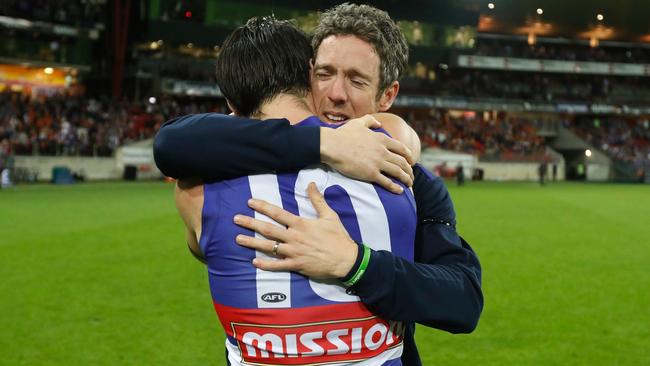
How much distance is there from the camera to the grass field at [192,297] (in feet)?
19.7

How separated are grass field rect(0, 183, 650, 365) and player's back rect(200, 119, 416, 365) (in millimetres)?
4054

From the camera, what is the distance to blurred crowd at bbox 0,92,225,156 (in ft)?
113

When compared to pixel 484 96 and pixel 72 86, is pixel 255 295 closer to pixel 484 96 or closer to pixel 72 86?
pixel 72 86

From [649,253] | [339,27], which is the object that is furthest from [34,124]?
[339,27]

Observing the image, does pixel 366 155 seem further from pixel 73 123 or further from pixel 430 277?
pixel 73 123

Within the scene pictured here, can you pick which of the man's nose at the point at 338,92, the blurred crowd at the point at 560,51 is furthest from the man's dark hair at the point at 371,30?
the blurred crowd at the point at 560,51

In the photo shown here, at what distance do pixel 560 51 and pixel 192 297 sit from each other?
211 feet

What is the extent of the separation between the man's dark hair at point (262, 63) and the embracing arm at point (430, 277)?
553 millimetres

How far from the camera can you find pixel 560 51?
65.1 m

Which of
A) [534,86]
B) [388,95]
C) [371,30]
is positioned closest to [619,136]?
[534,86]

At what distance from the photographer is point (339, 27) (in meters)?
2.49

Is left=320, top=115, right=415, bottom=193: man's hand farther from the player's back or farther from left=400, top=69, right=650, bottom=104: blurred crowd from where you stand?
left=400, top=69, right=650, bottom=104: blurred crowd

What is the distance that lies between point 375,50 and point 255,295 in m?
1.15

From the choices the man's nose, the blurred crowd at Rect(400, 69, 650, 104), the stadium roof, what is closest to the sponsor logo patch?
the man's nose
